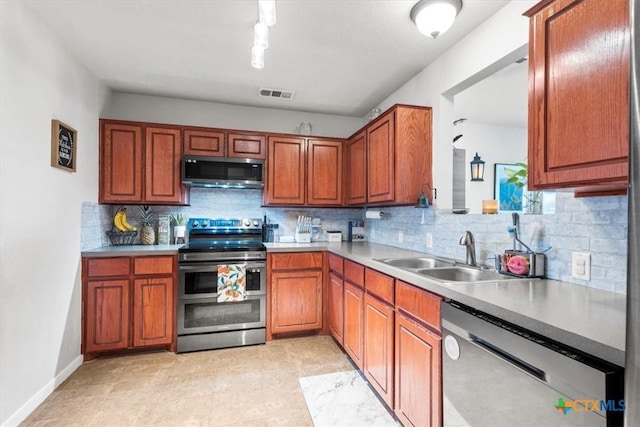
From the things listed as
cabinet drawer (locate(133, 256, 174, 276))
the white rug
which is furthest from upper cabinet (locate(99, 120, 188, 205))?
the white rug

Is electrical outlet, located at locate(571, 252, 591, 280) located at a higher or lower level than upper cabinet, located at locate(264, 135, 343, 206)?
lower

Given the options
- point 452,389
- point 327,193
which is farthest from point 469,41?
point 452,389

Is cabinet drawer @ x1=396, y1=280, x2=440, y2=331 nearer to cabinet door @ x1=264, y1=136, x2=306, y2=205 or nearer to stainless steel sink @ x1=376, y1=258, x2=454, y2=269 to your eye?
stainless steel sink @ x1=376, y1=258, x2=454, y2=269

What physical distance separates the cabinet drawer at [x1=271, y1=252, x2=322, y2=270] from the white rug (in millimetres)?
1039

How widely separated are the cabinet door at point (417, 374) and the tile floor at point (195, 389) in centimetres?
63

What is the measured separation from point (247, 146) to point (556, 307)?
9.71 feet

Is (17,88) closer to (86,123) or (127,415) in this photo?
(86,123)

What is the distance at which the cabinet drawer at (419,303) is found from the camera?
1.41 m

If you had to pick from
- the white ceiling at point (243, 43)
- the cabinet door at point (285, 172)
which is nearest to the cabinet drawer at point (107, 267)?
the cabinet door at point (285, 172)

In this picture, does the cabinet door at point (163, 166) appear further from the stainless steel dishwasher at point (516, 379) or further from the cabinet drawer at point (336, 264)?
the stainless steel dishwasher at point (516, 379)

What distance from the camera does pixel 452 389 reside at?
1.27 m

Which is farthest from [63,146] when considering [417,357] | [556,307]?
[556,307]

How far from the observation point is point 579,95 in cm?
105

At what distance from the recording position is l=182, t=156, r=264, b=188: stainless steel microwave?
3.02 meters
